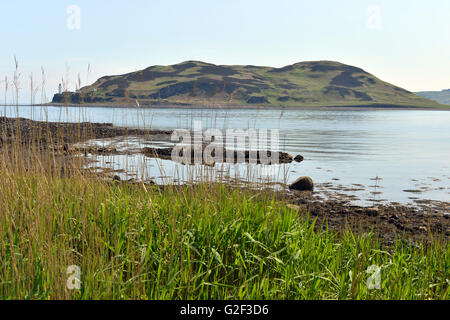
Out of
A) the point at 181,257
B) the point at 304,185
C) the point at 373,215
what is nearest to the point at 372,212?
the point at 373,215

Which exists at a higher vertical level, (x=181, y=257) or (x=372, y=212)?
(x=181, y=257)

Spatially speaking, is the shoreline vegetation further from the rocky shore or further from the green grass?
the rocky shore

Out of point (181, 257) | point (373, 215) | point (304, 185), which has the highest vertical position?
point (181, 257)

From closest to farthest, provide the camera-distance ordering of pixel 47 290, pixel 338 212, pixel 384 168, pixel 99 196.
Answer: pixel 47 290 → pixel 99 196 → pixel 338 212 → pixel 384 168

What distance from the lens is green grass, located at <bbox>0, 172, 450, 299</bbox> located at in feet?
13.0

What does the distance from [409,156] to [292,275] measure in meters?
20.7

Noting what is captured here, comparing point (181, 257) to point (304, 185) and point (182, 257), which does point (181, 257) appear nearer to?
point (182, 257)

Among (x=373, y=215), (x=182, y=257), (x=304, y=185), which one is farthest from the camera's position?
(x=304, y=185)

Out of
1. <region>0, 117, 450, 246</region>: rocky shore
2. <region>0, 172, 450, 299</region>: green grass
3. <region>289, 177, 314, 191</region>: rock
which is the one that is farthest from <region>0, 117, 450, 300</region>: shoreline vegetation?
<region>289, 177, 314, 191</region>: rock

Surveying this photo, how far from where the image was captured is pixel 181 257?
423cm
